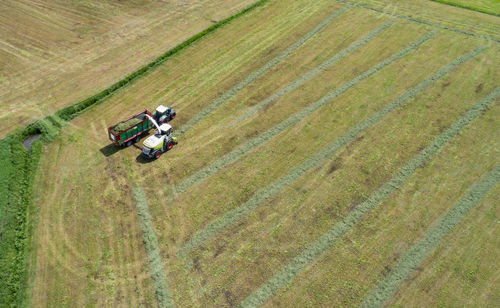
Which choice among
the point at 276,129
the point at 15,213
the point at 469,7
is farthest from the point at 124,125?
the point at 469,7

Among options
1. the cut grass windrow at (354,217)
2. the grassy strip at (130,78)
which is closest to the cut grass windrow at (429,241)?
the cut grass windrow at (354,217)

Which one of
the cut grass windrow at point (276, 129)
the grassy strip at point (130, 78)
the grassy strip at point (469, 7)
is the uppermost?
the grassy strip at point (130, 78)

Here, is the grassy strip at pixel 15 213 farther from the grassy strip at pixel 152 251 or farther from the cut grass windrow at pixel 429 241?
the cut grass windrow at pixel 429 241

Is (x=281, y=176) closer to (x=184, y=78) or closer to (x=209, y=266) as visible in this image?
(x=209, y=266)

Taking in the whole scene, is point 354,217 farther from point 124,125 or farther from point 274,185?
point 124,125

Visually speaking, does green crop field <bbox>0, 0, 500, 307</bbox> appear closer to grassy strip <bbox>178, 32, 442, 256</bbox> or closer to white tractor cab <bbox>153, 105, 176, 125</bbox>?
grassy strip <bbox>178, 32, 442, 256</bbox>

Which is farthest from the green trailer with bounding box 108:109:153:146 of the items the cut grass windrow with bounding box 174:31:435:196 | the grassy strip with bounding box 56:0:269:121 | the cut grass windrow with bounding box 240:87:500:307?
the cut grass windrow with bounding box 240:87:500:307
